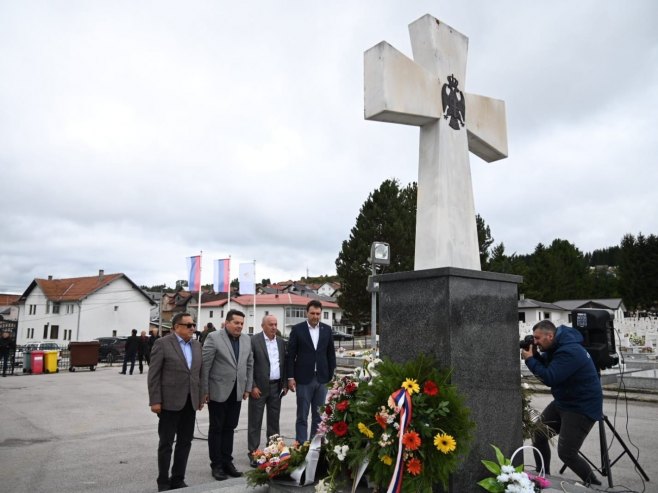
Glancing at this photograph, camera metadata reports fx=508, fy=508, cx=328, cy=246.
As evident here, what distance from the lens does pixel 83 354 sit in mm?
22328

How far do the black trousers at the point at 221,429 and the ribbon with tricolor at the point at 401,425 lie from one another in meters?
2.94

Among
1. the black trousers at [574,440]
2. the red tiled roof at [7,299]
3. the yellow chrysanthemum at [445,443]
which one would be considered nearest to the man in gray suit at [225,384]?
the yellow chrysanthemum at [445,443]

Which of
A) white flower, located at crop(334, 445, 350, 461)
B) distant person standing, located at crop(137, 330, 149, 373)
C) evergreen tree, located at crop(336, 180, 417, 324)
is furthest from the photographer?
evergreen tree, located at crop(336, 180, 417, 324)

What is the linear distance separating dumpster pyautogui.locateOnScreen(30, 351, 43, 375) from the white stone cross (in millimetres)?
21830

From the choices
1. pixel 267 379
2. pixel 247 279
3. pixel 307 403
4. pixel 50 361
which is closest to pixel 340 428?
pixel 267 379

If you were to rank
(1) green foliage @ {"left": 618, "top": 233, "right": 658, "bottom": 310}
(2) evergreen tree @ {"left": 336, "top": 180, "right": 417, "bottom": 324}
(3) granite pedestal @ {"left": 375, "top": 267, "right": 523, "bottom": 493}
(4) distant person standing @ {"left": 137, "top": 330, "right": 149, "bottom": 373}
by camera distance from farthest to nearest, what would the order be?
(1) green foliage @ {"left": 618, "top": 233, "right": 658, "bottom": 310} < (2) evergreen tree @ {"left": 336, "top": 180, "right": 417, "bottom": 324} < (4) distant person standing @ {"left": 137, "top": 330, "right": 149, "bottom": 373} < (3) granite pedestal @ {"left": 375, "top": 267, "right": 523, "bottom": 493}

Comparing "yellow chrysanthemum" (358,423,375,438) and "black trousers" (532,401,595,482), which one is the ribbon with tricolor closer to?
"yellow chrysanthemum" (358,423,375,438)

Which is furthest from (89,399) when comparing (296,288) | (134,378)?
(296,288)

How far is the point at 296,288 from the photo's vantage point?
100m

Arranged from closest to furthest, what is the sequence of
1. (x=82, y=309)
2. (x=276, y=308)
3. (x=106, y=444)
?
(x=106, y=444), (x=82, y=309), (x=276, y=308)

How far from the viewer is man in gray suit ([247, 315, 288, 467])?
6.52 metres

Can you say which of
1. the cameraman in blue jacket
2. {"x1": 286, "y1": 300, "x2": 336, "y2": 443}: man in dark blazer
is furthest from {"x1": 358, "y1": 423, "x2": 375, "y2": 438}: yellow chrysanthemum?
{"x1": 286, "y1": 300, "x2": 336, "y2": 443}: man in dark blazer

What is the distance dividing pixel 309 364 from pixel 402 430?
11.6 feet

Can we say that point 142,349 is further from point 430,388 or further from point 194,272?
point 430,388
